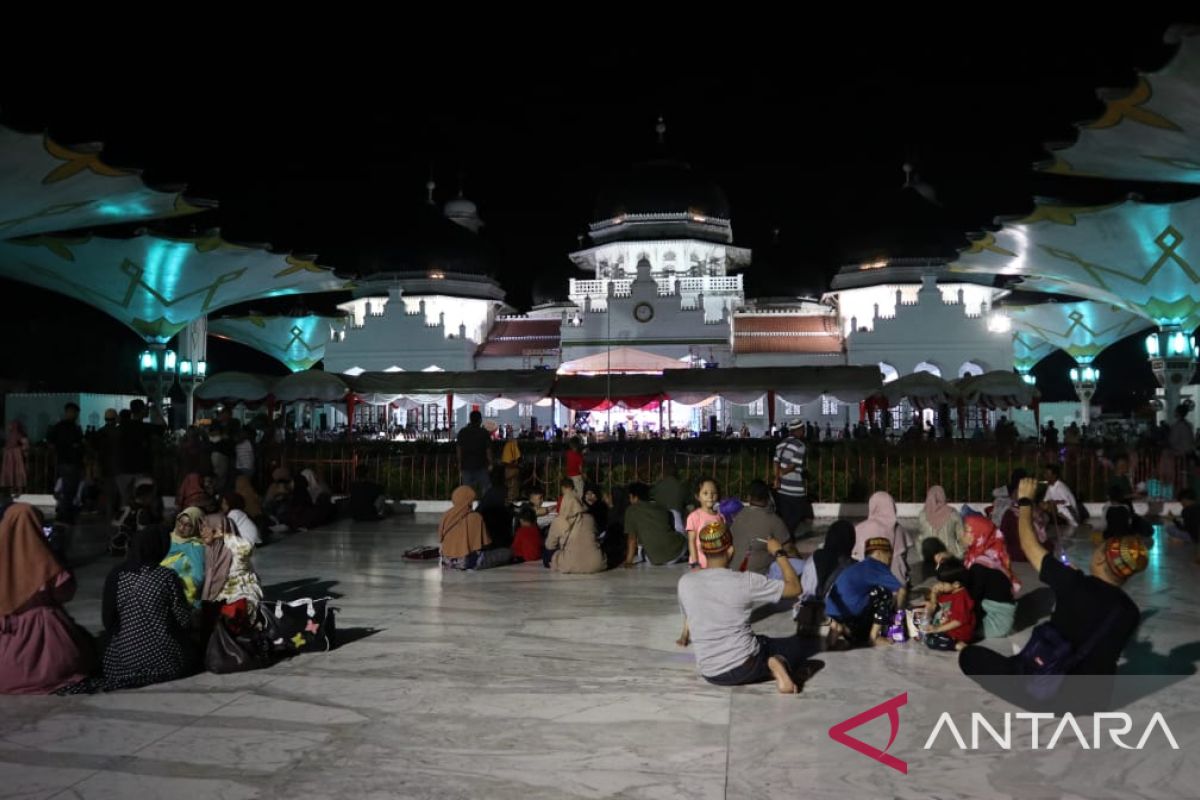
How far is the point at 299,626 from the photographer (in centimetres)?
622

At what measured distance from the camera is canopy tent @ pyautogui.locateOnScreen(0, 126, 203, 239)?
56.4 ft

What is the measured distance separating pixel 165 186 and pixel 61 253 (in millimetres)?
8443

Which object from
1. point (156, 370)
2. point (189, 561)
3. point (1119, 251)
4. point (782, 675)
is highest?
point (1119, 251)

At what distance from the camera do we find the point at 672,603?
7797 mm

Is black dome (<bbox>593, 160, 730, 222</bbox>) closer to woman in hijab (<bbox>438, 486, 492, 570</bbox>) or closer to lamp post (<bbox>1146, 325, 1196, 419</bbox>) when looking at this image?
lamp post (<bbox>1146, 325, 1196, 419</bbox>)

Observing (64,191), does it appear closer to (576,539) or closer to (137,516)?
(137,516)

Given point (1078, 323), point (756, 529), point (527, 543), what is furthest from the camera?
point (1078, 323)

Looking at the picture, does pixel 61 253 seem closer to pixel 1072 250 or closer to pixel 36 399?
pixel 36 399

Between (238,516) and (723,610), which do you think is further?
(238,516)

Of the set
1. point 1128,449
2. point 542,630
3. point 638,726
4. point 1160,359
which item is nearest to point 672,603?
point 542,630

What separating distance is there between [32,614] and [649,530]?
220 inches

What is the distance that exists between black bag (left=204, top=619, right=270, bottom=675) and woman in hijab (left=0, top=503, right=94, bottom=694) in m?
0.66

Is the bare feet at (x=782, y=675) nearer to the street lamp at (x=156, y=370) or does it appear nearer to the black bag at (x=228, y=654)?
the black bag at (x=228, y=654)

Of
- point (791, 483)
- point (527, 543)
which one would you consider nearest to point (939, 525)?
point (791, 483)
